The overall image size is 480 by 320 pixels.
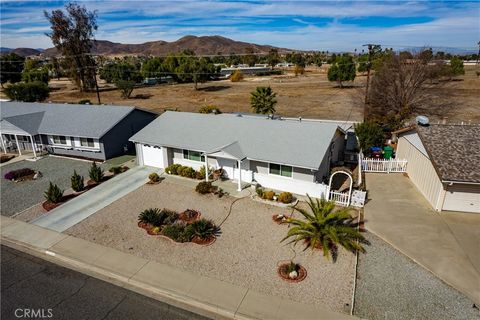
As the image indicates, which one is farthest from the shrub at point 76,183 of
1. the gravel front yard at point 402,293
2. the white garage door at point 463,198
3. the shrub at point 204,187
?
the white garage door at point 463,198

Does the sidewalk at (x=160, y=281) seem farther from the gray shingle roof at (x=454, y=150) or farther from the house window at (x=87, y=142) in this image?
the house window at (x=87, y=142)

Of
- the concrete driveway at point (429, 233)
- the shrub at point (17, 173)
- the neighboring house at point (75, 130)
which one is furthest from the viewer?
the neighboring house at point (75, 130)

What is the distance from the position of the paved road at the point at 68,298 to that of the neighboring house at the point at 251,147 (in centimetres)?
1038

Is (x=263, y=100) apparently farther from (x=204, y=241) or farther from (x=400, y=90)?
(x=204, y=241)

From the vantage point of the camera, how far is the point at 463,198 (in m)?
17.1

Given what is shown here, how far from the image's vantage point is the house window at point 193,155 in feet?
76.1

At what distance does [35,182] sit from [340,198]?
2238cm

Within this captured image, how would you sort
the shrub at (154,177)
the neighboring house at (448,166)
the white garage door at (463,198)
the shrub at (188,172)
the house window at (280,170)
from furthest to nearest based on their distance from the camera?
the shrub at (188,172), the shrub at (154,177), the house window at (280,170), the white garage door at (463,198), the neighboring house at (448,166)

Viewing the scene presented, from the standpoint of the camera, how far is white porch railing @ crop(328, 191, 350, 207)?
61.3 ft

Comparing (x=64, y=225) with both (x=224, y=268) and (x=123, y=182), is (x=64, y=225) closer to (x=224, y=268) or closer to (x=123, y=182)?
(x=123, y=182)

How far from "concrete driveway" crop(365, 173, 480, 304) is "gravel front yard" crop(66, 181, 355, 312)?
3.41m

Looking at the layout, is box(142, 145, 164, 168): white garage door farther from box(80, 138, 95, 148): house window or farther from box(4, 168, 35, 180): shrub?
box(4, 168, 35, 180): shrub

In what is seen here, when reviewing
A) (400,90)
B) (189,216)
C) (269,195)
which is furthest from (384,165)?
(189,216)

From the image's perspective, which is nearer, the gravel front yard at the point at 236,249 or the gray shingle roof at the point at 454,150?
the gravel front yard at the point at 236,249
